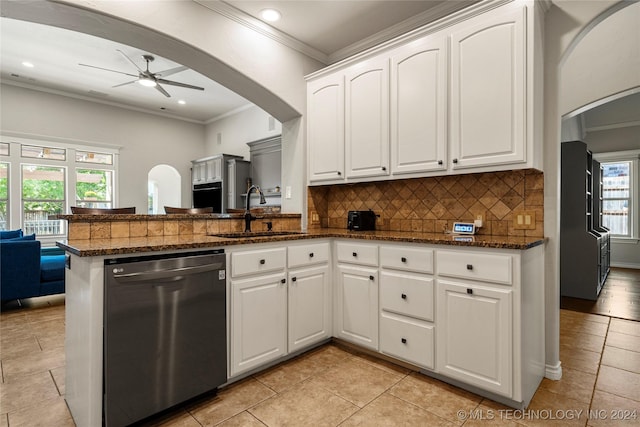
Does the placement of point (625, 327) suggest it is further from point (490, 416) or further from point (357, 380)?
point (357, 380)

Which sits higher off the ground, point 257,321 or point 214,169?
point 214,169

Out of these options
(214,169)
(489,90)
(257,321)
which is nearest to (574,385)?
(489,90)

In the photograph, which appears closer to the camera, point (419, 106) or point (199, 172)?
point (419, 106)

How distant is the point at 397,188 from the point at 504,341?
5.30ft

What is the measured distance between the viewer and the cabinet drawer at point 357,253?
99.8 inches

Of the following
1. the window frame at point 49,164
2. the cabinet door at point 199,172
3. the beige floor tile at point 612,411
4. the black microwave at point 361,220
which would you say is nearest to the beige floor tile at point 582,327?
the beige floor tile at point 612,411

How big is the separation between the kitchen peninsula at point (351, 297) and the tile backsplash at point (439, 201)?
35 centimetres

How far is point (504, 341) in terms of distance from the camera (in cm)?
192

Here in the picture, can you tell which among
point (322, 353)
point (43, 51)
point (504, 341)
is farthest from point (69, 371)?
point (43, 51)

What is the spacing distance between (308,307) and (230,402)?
86 cm

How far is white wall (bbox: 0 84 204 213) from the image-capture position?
19.4 ft

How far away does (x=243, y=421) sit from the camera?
1.83 m

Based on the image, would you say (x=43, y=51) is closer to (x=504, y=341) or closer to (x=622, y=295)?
(x=504, y=341)

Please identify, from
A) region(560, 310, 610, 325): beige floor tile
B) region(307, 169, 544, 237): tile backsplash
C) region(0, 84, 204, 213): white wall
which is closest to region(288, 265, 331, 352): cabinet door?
region(307, 169, 544, 237): tile backsplash
